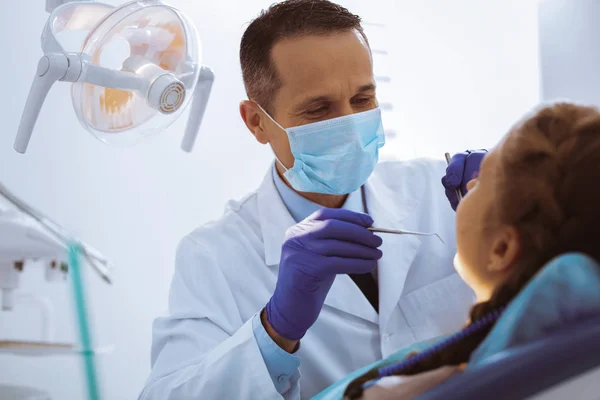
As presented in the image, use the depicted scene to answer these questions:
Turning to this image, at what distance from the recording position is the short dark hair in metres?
1.72

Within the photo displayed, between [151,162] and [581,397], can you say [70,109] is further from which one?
[581,397]

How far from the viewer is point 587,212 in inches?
33.4

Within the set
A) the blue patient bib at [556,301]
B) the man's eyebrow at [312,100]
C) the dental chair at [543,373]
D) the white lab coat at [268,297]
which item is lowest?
the white lab coat at [268,297]

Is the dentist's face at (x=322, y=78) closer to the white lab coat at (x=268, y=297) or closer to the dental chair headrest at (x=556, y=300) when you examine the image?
the white lab coat at (x=268, y=297)

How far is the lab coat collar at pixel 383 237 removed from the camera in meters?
1.66

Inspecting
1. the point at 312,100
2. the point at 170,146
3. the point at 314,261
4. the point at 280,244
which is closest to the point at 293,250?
the point at 314,261

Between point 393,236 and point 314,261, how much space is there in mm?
506

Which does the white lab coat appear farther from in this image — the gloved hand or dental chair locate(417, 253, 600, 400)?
dental chair locate(417, 253, 600, 400)

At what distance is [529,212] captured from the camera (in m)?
0.91

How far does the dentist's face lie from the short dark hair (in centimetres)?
3

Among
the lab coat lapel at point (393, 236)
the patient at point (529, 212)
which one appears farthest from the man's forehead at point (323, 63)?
the patient at point (529, 212)

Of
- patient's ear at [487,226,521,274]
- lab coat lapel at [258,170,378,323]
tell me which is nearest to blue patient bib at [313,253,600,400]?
patient's ear at [487,226,521,274]

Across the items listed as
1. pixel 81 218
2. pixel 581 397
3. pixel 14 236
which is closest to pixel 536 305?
pixel 581 397

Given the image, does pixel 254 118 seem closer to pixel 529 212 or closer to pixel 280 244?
pixel 280 244
